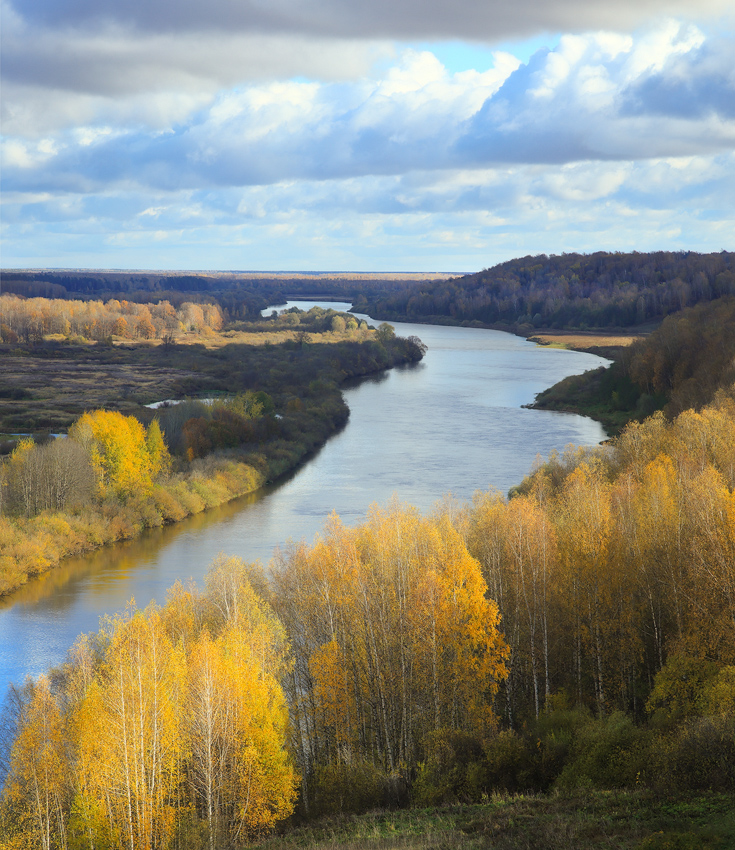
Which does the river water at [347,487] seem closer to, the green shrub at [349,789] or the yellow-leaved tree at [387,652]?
the yellow-leaved tree at [387,652]

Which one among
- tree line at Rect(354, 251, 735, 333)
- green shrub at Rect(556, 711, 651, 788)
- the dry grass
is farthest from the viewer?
tree line at Rect(354, 251, 735, 333)

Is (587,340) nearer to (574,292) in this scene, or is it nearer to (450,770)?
(574,292)

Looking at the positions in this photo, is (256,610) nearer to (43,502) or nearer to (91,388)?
(43,502)

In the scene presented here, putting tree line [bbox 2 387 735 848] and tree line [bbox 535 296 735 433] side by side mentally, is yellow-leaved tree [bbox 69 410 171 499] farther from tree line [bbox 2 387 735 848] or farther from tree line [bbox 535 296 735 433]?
tree line [bbox 535 296 735 433]

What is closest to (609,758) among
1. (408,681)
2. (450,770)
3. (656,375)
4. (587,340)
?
(450,770)

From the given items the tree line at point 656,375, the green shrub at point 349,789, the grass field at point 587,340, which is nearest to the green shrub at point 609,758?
the green shrub at point 349,789

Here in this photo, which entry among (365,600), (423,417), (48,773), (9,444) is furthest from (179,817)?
(423,417)

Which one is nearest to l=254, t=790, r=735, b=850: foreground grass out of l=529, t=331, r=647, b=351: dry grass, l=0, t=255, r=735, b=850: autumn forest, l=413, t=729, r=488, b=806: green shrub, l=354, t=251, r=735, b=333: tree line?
l=0, t=255, r=735, b=850: autumn forest
